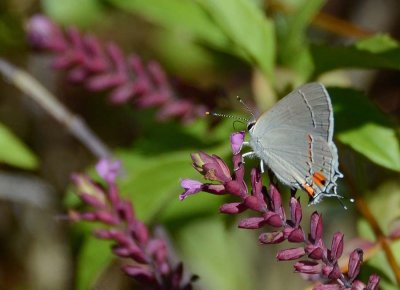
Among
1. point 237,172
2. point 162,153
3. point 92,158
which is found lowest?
point 92,158

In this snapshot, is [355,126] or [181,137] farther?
[181,137]

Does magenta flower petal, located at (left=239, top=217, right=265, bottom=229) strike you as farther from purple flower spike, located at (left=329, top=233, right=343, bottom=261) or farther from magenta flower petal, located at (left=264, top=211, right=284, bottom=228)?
purple flower spike, located at (left=329, top=233, right=343, bottom=261)

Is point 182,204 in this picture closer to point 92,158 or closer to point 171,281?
point 171,281

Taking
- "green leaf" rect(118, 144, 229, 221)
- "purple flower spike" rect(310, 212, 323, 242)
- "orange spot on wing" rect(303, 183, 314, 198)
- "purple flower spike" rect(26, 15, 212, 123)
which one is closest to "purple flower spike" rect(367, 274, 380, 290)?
"purple flower spike" rect(310, 212, 323, 242)

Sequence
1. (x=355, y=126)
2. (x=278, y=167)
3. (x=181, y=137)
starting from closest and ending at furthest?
(x=278, y=167) → (x=355, y=126) → (x=181, y=137)

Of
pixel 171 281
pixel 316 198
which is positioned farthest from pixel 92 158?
pixel 316 198

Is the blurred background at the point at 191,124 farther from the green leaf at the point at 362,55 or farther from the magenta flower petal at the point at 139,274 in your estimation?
the magenta flower petal at the point at 139,274

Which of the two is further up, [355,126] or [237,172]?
[237,172]

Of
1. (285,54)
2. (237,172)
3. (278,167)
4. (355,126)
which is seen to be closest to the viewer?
(237,172)

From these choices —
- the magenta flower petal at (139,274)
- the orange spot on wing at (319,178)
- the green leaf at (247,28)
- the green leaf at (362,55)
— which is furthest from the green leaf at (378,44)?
the magenta flower petal at (139,274)
